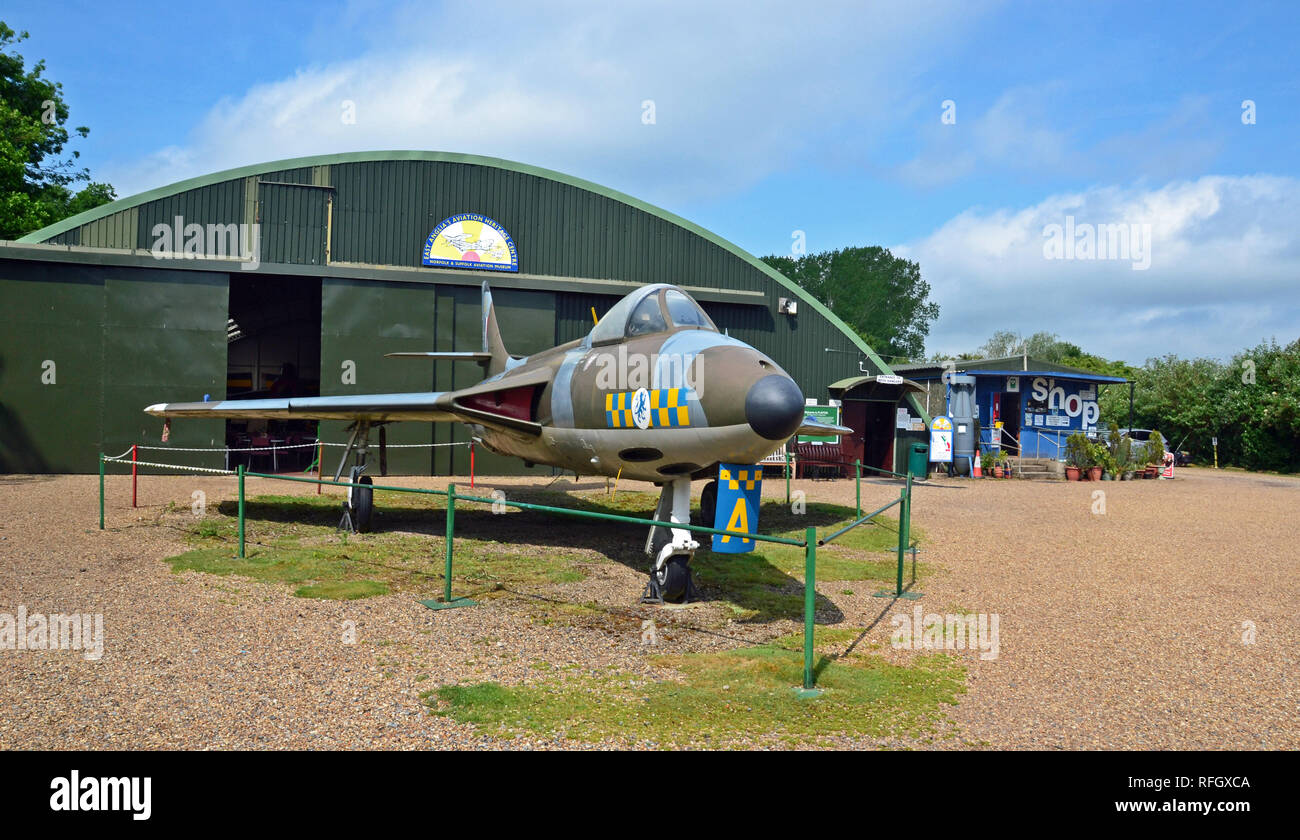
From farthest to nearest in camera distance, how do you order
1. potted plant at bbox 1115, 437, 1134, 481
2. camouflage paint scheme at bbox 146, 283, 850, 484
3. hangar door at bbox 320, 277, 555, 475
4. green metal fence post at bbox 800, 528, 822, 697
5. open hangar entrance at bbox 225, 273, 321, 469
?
potted plant at bbox 1115, 437, 1134, 481, open hangar entrance at bbox 225, 273, 321, 469, hangar door at bbox 320, 277, 555, 475, camouflage paint scheme at bbox 146, 283, 850, 484, green metal fence post at bbox 800, 528, 822, 697

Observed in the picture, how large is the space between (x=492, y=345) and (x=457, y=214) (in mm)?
7690

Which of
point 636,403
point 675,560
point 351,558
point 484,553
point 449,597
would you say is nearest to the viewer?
point 449,597

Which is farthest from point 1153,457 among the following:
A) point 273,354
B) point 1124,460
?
point 273,354

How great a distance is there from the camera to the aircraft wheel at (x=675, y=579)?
8.12 meters

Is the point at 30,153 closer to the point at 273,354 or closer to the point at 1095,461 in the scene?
the point at 273,354

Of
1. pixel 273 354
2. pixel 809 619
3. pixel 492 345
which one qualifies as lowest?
pixel 809 619

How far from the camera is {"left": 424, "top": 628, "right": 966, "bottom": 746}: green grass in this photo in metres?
4.78

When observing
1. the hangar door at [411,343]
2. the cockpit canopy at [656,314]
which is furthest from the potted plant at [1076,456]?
the cockpit canopy at [656,314]

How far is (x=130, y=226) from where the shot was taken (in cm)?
1961

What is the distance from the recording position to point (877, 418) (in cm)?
2775

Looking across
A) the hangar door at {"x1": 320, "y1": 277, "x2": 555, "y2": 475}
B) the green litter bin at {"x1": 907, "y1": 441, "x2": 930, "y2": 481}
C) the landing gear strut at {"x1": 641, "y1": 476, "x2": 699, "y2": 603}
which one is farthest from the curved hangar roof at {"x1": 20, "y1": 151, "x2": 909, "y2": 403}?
the landing gear strut at {"x1": 641, "y1": 476, "x2": 699, "y2": 603}

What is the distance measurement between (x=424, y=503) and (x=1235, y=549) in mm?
15571

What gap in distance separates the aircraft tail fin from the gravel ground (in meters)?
6.19

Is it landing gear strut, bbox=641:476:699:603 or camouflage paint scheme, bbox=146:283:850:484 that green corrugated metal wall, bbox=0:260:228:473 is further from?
landing gear strut, bbox=641:476:699:603
